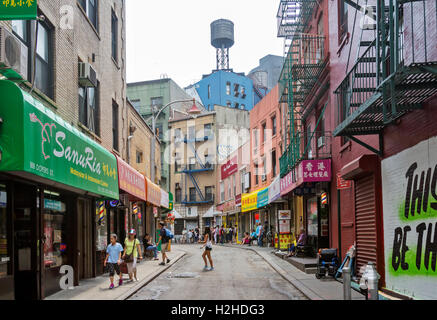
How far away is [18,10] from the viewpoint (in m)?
8.52

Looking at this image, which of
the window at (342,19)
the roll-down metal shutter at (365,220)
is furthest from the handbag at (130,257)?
the window at (342,19)

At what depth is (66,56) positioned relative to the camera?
13.8 metres

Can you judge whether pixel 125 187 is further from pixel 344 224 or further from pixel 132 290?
pixel 344 224

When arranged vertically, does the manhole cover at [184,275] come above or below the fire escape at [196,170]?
below

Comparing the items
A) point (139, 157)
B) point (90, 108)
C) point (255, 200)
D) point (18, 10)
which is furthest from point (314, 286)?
point (255, 200)

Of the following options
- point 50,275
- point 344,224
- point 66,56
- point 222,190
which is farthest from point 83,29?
point 222,190

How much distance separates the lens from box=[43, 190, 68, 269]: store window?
40.5ft

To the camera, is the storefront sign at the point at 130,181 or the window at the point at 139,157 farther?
the window at the point at 139,157

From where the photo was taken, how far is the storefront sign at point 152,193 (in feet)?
71.6

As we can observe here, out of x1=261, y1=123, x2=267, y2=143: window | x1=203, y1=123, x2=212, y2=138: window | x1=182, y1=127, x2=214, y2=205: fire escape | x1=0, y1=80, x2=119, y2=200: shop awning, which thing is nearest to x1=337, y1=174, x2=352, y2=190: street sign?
x1=0, y1=80, x2=119, y2=200: shop awning

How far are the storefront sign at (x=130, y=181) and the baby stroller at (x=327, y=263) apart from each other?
654 centimetres

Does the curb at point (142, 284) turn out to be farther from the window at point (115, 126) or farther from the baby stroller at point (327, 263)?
the window at point (115, 126)

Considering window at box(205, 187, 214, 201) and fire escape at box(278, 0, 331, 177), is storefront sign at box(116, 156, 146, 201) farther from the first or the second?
window at box(205, 187, 214, 201)
